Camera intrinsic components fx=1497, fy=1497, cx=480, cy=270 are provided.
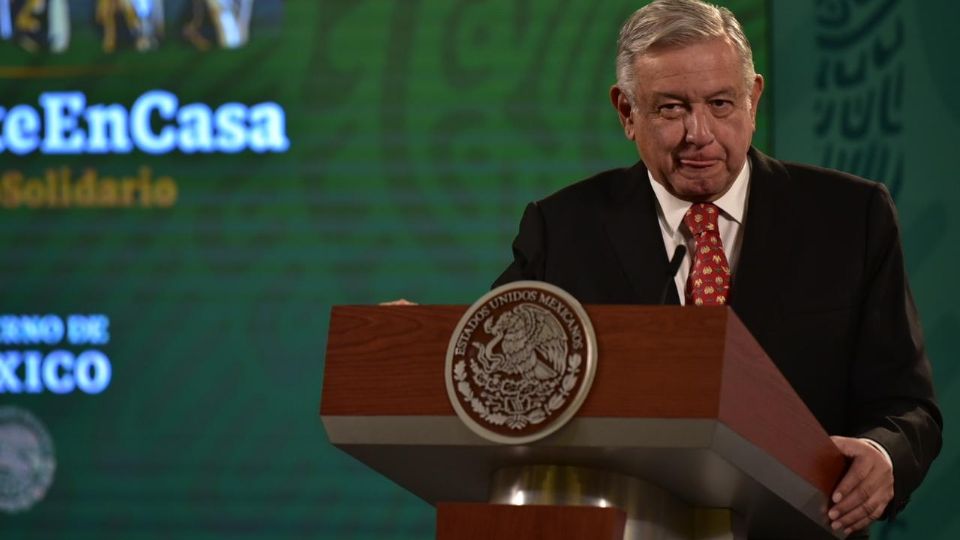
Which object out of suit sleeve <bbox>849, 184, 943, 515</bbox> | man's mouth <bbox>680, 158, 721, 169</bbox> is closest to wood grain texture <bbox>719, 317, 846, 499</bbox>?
suit sleeve <bbox>849, 184, 943, 515</bbox>

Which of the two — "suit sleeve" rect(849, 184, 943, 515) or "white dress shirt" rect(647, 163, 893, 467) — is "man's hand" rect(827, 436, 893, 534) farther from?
"white dress shirt" rect(647, 163, 893, 467)

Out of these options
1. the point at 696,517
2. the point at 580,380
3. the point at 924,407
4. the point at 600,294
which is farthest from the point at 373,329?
the point at 924,407

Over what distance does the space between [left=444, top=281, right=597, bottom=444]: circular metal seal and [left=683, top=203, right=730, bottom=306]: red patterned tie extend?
605mm

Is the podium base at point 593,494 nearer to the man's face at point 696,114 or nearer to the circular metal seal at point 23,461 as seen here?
the man's face at point 696,114

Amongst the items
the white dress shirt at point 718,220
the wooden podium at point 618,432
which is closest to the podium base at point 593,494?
the wooden podium at point 618,432

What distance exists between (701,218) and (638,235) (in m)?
0.09

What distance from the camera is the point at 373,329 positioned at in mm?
1544

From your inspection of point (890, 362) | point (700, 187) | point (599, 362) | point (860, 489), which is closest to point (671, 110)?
point (700, 187)

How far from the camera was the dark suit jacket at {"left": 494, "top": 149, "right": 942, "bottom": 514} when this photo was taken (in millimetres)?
2018

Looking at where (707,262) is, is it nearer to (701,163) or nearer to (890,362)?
(701,163)

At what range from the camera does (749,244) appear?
2082mm

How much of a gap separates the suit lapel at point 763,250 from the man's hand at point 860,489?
32 cm

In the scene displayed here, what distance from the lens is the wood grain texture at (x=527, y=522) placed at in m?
1.43

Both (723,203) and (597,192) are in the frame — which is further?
(597,192)
